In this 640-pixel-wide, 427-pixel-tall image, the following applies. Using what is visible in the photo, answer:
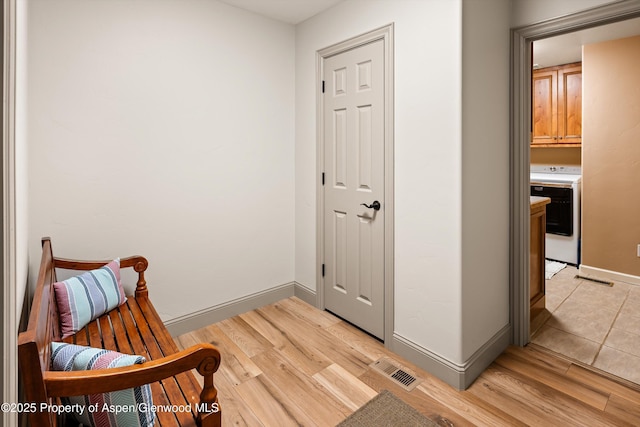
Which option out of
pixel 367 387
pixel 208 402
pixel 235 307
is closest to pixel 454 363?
pixel 367 387

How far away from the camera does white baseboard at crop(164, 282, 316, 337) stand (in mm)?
2742

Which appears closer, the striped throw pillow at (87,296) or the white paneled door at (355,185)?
the striped throw pillow at (87,296)

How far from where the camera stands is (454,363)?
7.00ft

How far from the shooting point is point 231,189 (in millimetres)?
2934

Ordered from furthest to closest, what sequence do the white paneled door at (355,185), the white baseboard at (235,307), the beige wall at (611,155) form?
the beige wall at (611,155), the white baseboard at (235,307), the white paneled door at (355,185)

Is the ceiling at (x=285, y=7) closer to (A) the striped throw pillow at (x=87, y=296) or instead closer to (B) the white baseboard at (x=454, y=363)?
(A) the striped throw pillow at (x=87, y=296)

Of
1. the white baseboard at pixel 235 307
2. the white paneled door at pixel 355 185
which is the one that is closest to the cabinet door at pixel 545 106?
the white paneled door at pixel 355 185

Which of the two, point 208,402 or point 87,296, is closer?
point 208,402

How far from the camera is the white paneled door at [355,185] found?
2580 millimetres

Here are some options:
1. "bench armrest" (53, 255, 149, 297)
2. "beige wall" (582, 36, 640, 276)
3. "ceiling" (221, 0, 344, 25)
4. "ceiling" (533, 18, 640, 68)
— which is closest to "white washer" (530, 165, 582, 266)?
"beige wall" (582, 36, 640, 276)

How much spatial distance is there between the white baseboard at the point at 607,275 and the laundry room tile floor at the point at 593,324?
0.23 ft

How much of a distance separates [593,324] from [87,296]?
140 inches

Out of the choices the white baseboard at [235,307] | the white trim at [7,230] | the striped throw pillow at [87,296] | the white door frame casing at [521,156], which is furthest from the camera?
the white baseboard at [235,307]

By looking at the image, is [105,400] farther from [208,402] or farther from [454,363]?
[454,363]
